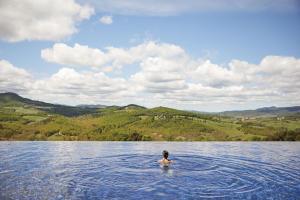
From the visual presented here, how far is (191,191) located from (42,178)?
51.0ft

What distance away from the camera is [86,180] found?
30766mm

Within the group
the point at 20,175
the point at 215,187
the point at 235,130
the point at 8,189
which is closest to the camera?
the point at 8,189

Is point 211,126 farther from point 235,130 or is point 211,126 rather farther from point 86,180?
point 86,180

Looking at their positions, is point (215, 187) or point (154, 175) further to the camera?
point (154, 175)

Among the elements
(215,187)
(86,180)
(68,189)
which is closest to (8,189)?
(68,189)

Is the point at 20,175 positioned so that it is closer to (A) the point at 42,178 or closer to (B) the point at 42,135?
(A) the point at 42,178

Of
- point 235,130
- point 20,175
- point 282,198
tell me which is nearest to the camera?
point 282,198

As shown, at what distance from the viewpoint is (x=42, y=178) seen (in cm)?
3164

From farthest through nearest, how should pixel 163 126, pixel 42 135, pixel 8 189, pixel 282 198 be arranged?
pixel 163 126
pixel 42 135
pixel 8 189
pixel 282 198

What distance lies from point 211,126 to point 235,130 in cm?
1539

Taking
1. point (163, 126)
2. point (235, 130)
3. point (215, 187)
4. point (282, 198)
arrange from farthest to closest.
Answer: point (163, 126), point (235, 130), point (215, 187), point (282, 198)

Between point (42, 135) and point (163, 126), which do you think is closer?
point (42, 135)

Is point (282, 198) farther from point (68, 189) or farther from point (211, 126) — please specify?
point (211, 126)

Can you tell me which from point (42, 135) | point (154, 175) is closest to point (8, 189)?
point (154, 175)
